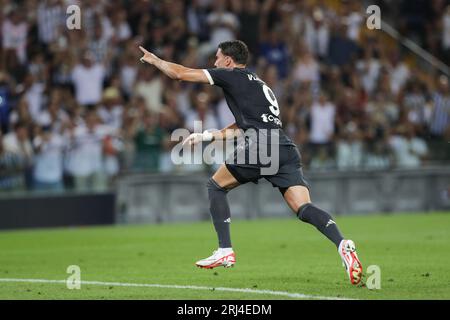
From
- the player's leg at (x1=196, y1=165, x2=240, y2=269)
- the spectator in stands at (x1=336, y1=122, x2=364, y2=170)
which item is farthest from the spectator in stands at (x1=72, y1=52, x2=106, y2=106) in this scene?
the player's leg at (x1=196, y1=165, x2=240, y2=269)

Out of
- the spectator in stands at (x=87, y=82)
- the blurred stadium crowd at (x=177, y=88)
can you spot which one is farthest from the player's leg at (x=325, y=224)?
the spectator in stands at (x=87, y=82)

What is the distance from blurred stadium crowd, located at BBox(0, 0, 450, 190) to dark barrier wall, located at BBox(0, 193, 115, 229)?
278 mm

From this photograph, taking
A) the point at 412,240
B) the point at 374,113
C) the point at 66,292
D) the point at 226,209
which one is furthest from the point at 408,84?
the point at 66,292

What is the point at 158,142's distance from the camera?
20891 millimetres

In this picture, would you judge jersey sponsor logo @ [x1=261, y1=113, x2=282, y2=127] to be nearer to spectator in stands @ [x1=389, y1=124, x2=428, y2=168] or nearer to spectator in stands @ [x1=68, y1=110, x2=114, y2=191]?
spectator in stands @ [x1=68, y1=110, x2=114, y2=191]

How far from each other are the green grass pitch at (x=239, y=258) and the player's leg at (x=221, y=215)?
7.4 inches

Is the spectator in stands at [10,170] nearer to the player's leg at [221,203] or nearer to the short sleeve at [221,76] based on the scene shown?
the player's leg at [221,203]

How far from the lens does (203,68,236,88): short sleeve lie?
10727mm

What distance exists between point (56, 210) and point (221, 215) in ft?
31.5

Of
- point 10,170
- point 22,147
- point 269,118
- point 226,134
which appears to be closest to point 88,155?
point 22,147

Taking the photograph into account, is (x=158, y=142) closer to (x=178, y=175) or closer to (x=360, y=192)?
(x=178, y=175)

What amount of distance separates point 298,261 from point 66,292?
3844 millimetres

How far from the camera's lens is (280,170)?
1086cm

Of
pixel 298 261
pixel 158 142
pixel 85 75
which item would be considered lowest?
pixel 298 261
